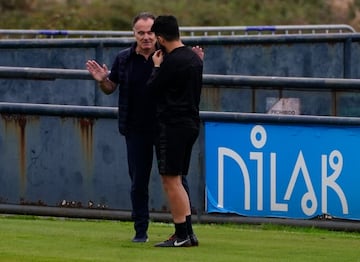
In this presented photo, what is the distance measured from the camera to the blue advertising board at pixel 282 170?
1130 centimetres

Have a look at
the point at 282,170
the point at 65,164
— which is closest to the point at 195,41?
the point at 65,164

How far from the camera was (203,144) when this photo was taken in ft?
38.8

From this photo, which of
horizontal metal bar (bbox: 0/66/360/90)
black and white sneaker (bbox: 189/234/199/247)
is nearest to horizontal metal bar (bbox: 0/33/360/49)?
horizontal metal bar (bbox: 0/66/360/90)

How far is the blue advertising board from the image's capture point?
37.1ft

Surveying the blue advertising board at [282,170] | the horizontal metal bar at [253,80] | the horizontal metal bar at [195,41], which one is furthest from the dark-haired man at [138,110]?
the horizontal metal bar at [195,41]

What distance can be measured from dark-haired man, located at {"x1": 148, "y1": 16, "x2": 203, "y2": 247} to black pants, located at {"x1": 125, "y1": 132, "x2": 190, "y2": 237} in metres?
0.35

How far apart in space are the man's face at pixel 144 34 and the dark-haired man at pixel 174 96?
0.20 m

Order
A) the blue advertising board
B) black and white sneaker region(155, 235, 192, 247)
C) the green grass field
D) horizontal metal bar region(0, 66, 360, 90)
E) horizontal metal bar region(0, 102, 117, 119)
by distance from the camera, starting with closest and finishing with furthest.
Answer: the green grass field < black and white sneaker region(155, 235, 192, 247) < the blue advertising board < horizontal metal bar region(0, 66, 360, 90) < horizontal metal bar region(0, 102, 117, 119)

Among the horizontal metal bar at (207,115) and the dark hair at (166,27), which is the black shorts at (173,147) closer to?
the dark hair at (166,27)

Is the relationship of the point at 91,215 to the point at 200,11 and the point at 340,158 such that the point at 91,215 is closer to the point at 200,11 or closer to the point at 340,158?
the point at 340,158

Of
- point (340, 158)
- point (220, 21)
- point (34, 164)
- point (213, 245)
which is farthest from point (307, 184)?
point (220, 21)

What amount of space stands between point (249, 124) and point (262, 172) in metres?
0.44

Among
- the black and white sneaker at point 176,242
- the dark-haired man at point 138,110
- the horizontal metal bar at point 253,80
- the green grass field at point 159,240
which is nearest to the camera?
the green grass field at point 159,240

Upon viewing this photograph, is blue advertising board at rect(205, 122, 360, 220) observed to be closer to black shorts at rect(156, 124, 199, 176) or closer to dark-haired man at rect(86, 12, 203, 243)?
dark-haired man at rect(86, 12, 203, 243)
